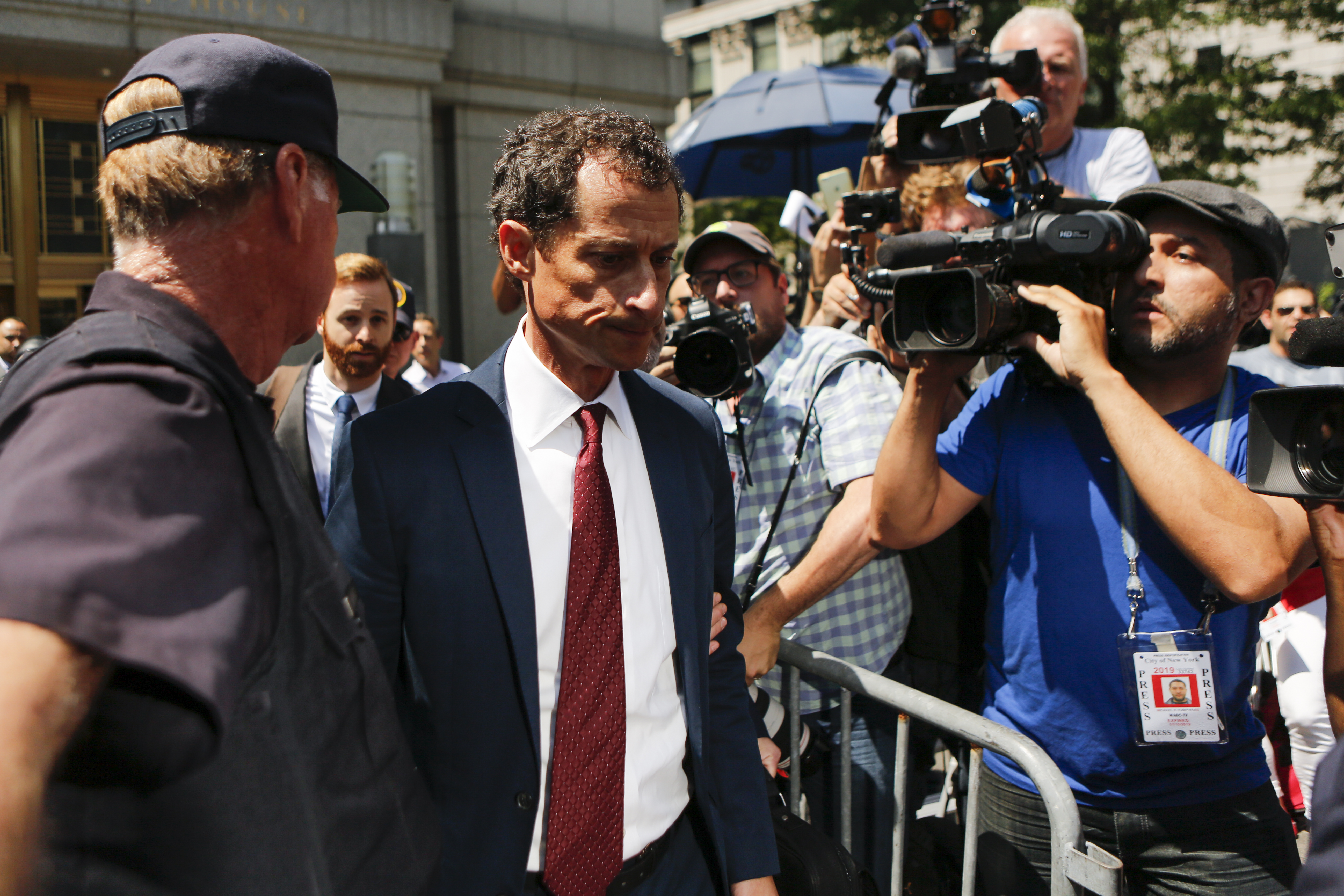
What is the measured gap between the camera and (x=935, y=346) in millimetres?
2182

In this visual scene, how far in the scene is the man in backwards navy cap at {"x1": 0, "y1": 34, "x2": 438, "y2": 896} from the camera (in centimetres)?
84

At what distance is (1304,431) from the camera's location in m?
1.55

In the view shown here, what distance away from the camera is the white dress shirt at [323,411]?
4094mm

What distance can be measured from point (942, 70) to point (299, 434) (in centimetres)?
293

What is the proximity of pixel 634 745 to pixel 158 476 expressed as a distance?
3.42ft

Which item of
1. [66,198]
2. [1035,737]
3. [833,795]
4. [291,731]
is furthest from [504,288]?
[66,198]

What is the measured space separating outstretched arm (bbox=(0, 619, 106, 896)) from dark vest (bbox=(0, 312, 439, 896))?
0.11 m

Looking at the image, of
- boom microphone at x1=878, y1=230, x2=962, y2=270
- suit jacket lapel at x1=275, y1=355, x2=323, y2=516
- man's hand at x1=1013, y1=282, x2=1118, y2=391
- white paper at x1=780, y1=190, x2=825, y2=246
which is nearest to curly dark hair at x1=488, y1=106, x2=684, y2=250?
boom microphone at x1=878, y1=230, x2=962, y2=270

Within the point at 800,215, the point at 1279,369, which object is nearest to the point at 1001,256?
the point at 800,215

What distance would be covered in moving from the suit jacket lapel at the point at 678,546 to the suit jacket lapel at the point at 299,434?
94.0 inches

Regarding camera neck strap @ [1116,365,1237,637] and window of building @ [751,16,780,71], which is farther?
window of building @ [751,16,780,71]

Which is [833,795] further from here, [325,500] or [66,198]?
[66,198]

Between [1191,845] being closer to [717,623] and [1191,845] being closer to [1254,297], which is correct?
[717,623]

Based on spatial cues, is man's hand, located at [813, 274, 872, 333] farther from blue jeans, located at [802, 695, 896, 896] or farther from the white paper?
blue jeans, located at [802, 695, 896, 896]
